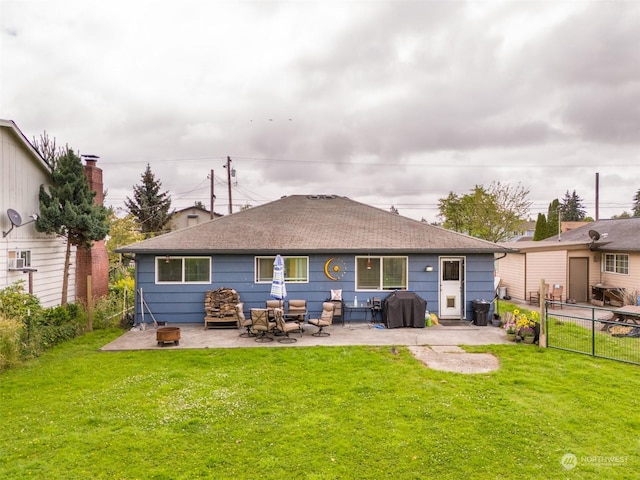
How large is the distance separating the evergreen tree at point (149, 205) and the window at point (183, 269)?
72.0 feet

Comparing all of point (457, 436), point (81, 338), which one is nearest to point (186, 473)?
point (457, 436)

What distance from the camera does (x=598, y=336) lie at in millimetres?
10000

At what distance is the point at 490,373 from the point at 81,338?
10.5 metres

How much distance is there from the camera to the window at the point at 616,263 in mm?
14812

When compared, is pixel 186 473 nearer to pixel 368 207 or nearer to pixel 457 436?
pixel 457 436

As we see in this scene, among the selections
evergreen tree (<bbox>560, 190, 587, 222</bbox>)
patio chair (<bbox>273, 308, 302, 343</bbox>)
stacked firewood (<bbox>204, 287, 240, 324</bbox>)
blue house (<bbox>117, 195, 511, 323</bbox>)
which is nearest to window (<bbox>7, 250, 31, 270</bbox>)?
blue house (<bbox>117, 195, 511, 323</bbox>)

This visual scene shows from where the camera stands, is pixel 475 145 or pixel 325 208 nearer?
pixel 325 208

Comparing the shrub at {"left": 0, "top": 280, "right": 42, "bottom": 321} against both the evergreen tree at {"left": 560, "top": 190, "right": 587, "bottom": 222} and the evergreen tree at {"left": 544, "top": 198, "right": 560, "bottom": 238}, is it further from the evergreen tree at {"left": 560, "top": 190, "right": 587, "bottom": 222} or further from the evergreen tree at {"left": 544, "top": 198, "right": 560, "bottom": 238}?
the evergreen tree at {"left": 560, "top": 190, "right": 587, "bottom": 222}

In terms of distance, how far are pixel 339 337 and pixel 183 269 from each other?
5.57 metres

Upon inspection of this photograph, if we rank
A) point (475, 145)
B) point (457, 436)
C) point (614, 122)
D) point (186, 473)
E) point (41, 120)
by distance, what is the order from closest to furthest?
point (186, 473) → point (457, 436) → point (41, 120) → point (614, 122) → point (475, 145)

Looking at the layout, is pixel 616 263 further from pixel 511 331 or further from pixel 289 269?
pixel 289 269

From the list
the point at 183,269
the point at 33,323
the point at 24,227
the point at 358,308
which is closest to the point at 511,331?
the point at 358,308

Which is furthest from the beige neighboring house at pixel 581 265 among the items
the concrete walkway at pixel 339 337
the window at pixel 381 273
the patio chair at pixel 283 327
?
the patio chair at pixel 283 327

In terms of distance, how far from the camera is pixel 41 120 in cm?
1716
